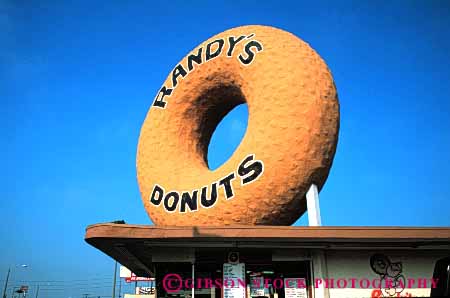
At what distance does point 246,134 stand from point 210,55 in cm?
223

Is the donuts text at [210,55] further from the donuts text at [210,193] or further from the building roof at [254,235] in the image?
the building roof at [254,235]

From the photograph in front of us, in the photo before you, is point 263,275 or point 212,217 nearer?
point 263,275

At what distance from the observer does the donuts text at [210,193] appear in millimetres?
7789

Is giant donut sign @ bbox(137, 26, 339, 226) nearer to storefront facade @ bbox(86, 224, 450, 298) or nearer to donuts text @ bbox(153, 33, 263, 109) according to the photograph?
donuts text @ bbox(153, 33, 263, 109)

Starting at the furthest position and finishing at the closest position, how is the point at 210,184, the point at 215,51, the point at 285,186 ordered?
the point at 215,51 < the point at 210,184 < the point at 285,186

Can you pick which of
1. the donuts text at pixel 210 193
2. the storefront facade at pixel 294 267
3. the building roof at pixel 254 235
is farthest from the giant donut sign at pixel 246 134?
the building roof at pixel 254 235

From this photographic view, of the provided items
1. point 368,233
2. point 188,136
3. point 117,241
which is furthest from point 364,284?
point 188,136

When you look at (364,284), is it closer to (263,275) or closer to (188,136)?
(263,275)

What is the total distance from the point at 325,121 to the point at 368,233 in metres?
2.20

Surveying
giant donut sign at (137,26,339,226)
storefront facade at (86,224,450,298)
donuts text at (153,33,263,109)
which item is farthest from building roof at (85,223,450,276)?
donuts text at (153,33,263,109)

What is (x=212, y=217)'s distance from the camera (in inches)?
313

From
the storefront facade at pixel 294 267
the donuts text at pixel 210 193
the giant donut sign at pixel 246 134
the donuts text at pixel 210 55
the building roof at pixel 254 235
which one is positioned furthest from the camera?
the donuts text at pixel 210 55

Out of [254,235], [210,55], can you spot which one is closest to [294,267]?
[254,235]

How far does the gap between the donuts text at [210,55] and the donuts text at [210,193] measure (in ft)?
7.29
